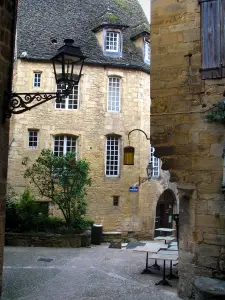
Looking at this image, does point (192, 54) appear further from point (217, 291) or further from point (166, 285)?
point (166, 285)

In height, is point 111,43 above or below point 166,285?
above

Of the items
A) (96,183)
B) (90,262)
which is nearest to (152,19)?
(90,262)

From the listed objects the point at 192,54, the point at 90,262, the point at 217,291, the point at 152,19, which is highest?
the point at 152,19

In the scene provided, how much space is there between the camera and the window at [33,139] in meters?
16.5

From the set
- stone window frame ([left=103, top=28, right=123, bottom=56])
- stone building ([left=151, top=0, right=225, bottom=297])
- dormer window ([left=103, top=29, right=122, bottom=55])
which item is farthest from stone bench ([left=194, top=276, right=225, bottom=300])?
dormer window ([left=103, top=29, right=122, bottom=55])

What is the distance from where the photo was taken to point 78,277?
27.1 feet

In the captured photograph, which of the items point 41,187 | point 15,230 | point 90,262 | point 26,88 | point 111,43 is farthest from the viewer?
point 111,43

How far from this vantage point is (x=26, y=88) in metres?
16.5

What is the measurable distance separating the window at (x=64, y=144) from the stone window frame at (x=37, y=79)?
2487 millimetres

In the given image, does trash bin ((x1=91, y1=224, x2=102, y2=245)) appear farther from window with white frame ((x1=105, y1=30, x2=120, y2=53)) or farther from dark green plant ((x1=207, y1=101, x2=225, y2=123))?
dark green plant ((x1=207, y1=101, x2=225, y2=123))

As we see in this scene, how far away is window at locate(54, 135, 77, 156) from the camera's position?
16.8 meters

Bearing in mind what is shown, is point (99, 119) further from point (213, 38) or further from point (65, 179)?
point (213, 38)

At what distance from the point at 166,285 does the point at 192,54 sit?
15.4ft

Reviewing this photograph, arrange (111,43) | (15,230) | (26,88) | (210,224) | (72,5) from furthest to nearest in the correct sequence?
(72,5) → (111,43) → (26,88) → (15,230) → (210,224)
